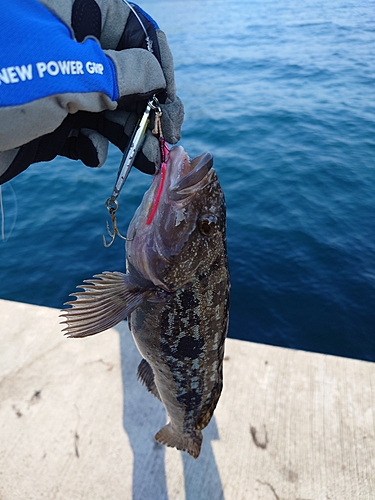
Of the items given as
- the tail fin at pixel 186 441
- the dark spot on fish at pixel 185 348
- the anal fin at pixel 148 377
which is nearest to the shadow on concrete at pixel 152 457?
→ the tail fin at pixel 186 441

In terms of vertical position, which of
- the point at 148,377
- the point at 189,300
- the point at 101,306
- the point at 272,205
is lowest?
the point at 272,205

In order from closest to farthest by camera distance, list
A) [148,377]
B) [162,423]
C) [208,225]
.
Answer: [208,225], [148,377], [162,423]

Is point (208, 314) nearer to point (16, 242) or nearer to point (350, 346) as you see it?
point (350, 346)

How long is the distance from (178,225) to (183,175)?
313 millimetres

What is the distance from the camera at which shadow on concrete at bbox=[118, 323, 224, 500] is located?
3.20 meters

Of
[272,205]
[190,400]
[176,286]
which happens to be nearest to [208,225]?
[176,286]

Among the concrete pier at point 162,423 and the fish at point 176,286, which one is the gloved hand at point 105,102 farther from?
the concrete pier at point 162,423

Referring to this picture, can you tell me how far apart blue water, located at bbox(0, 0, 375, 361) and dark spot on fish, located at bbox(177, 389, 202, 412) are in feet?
10.4

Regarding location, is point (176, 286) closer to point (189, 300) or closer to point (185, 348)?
point (189, 300)

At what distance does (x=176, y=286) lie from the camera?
252 centimetres

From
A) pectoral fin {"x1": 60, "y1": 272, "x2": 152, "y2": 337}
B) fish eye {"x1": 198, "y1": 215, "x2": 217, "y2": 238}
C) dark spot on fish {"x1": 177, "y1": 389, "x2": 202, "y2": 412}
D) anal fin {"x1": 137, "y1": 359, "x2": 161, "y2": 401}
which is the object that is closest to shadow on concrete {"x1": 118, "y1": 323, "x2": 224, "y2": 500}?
anal fin {"x1": 137, "y1": 359, "x2": 161, "y2": 401}

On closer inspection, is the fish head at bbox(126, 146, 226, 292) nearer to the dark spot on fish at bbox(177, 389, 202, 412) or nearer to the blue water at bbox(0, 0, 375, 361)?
the dark spot on fish at bbox(177, 389, 202, 412)

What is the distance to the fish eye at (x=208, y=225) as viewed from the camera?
7.88 ft

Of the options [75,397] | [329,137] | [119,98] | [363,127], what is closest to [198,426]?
[75,397]
